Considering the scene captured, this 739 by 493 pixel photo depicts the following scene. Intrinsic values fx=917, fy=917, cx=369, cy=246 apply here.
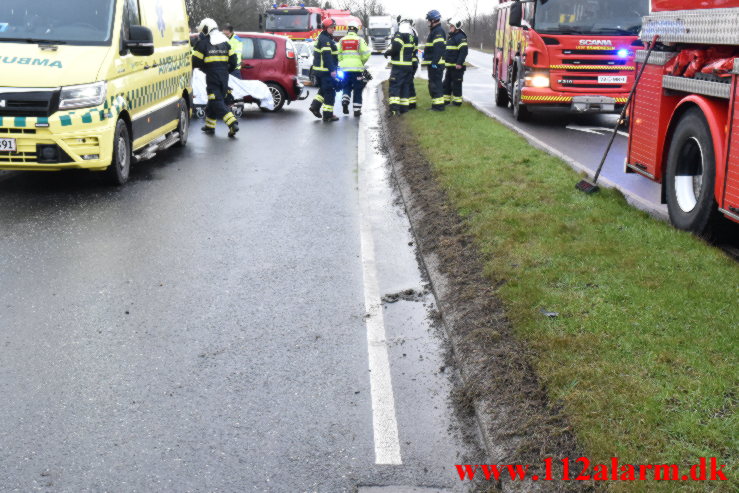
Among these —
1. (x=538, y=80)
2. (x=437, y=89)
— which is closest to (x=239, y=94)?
(x=437, y=89)

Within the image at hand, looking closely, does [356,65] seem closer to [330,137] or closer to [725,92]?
[330,137]

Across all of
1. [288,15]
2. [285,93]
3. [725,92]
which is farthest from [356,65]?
[288,15]

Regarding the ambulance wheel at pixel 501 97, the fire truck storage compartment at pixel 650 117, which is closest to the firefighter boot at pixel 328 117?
the ambulance wheel at pixel 501 97

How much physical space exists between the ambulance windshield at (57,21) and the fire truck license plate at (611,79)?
9.36m

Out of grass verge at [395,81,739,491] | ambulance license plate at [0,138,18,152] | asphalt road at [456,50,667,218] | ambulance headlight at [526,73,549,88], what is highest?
ambulance headlight at [526,73,549,88]

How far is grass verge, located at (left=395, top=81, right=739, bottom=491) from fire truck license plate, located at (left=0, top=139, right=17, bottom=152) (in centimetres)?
450

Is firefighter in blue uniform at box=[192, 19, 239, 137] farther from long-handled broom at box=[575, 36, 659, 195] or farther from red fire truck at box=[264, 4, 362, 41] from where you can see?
red fire truck at box=[264, 4, 362, 41]

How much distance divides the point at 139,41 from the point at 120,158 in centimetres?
135

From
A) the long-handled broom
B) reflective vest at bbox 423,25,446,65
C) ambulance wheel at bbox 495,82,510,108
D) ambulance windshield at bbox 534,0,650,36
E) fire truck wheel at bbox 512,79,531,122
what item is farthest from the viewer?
ambulance wheel at bbox 495,82,510,108

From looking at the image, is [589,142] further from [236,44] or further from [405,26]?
[236,44]

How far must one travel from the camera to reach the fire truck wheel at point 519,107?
17391mm

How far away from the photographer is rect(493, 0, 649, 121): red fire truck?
1639 centimetres

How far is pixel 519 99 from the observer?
17.3 metres

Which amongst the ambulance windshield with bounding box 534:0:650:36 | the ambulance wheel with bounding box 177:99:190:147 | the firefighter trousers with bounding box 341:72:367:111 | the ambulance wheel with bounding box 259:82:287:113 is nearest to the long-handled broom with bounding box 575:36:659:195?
the ambulance wheel with bounding box 177:99:190:147
